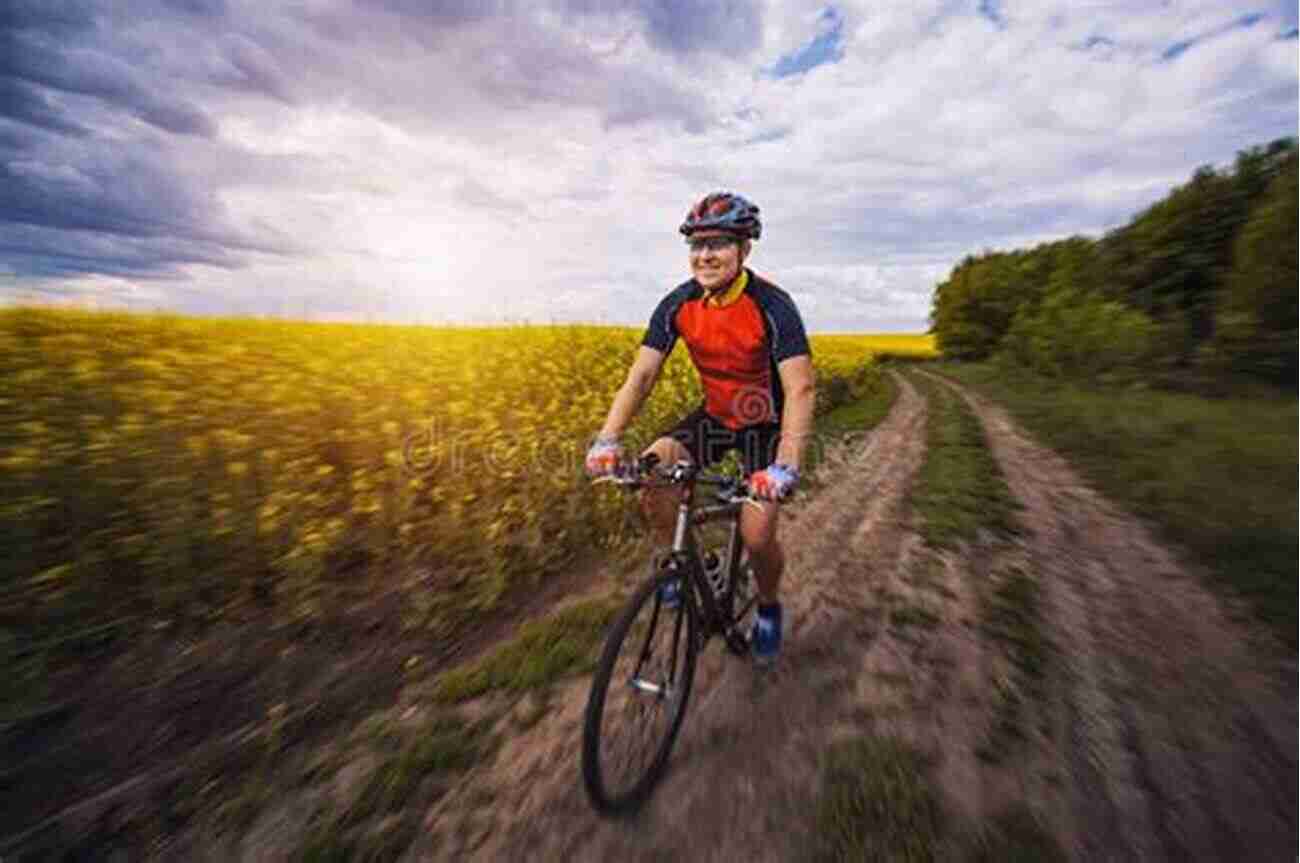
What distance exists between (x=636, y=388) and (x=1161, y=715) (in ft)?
12.3

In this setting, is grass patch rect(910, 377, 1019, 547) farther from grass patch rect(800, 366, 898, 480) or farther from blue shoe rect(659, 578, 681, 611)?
blue shoe rect(659, 578, 681, 611)

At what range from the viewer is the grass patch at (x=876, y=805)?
8.41ft

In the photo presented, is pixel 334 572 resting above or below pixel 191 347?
below

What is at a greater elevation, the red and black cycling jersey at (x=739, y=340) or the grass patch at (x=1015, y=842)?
the red and black cycling jersey at (x=739, y=340)

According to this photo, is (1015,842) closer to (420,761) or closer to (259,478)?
(420,761)

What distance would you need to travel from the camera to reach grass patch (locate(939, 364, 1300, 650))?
218 inches

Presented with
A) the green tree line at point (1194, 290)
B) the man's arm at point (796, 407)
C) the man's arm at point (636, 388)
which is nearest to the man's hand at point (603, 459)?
the man's arm at point (636, 388)

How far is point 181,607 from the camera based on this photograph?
395 centimetres

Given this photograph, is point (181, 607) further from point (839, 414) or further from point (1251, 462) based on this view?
point (839, 414)

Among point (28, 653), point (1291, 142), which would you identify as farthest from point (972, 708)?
point (1291, 142)

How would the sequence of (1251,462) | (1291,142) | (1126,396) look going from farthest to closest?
(1291,142), (1126,396), (1251,462)

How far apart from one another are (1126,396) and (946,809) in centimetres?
2012

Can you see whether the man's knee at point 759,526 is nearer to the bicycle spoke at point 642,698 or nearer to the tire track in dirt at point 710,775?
the bicycle spoke at point 642,698

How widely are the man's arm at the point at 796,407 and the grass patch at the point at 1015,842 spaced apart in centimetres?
185
